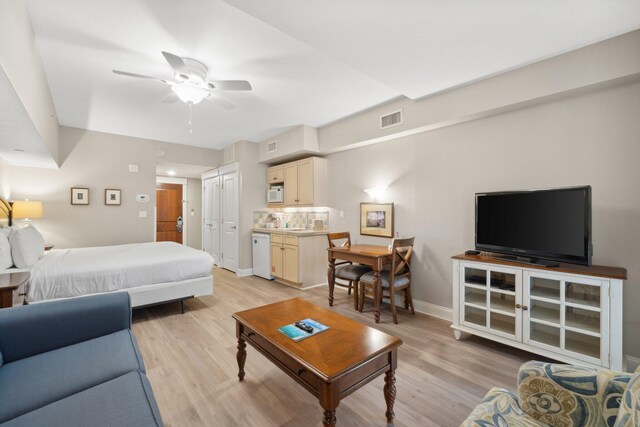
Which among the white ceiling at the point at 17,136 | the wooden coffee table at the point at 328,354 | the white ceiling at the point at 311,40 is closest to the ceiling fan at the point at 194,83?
the white ceiling at the point at 311,40

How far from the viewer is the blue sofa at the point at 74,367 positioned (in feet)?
3.50

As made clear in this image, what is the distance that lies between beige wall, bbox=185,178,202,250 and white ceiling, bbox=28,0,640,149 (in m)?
4.34

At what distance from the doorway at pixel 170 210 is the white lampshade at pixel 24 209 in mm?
3443

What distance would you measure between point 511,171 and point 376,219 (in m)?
1.72

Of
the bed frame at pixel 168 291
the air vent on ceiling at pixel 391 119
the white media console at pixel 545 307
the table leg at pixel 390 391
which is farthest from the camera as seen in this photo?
the air vent on ceiling at pixel 391 119

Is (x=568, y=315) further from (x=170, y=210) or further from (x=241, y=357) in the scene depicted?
(x=170, y=210)

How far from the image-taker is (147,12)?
190 cm

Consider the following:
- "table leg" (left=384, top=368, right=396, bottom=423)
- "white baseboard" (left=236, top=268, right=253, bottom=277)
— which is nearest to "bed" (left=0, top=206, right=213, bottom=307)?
"white baseboard" (left=236, top=268, right=253, bottom=277)

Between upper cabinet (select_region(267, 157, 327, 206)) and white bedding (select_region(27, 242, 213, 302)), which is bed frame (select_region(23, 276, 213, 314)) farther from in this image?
upper cabinet (select_region(267, 157, 327, 206))

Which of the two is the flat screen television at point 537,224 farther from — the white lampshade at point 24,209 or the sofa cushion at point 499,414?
the white lampshade at point 24,209

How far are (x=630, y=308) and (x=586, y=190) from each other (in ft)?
3.34

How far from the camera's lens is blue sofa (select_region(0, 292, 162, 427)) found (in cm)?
107

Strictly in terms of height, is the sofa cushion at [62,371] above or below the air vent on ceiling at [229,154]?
below

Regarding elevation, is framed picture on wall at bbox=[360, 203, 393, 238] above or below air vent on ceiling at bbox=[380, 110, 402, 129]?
below
